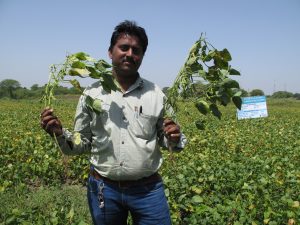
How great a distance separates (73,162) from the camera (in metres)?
5.31

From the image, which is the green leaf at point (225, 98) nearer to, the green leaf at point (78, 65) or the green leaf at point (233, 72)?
the green leaf at point (233, 72)

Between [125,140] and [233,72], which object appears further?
[125,140]

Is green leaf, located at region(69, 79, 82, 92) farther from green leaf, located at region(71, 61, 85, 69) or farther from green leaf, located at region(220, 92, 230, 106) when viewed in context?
green leaf, located at region(220, 92, 230, 106)

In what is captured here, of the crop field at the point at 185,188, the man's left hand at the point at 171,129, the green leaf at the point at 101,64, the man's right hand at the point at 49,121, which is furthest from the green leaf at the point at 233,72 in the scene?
the man's right hand at the point at 49,121

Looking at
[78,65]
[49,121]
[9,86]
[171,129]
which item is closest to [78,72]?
[78,65]

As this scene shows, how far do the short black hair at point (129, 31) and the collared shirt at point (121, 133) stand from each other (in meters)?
0.26

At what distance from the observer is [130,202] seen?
2164 millimetres

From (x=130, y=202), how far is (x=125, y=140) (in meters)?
0.40

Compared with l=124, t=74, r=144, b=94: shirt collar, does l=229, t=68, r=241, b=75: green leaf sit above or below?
above

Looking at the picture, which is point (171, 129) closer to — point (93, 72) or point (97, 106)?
point (97, 106)

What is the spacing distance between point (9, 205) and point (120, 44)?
8.45ft

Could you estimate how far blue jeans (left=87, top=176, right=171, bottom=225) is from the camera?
7.09 feet

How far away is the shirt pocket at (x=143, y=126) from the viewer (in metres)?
2.11

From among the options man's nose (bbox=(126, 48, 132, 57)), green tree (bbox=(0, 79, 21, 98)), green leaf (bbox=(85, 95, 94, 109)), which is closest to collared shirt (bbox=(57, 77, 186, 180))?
green leaf (bbox=(85, 95, 94, 109))
